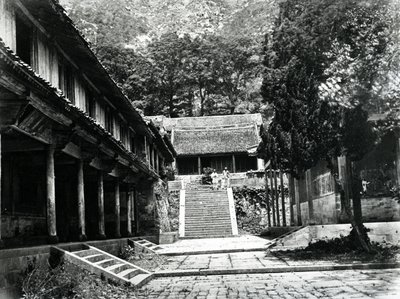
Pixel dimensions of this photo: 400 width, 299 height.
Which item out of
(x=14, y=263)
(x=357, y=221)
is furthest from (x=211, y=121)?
(x=14, y=263)

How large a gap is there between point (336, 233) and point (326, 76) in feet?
21.3

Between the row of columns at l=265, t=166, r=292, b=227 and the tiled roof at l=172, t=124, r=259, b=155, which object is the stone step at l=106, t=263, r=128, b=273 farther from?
the tiled roof at l=172, t=124, r=259, b=155

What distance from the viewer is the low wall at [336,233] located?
663 inches

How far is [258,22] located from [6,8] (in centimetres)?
6173

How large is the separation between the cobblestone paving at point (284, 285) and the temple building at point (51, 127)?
288 centimetres

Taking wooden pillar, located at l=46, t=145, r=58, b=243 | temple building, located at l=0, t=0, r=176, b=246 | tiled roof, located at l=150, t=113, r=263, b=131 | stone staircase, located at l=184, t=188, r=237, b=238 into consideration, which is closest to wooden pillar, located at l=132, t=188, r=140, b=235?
temple building, located at l=0, t=0, r=176, b=246

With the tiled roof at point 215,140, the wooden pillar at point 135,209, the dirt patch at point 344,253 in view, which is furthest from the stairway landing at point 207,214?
the dirt patch at point 344,253

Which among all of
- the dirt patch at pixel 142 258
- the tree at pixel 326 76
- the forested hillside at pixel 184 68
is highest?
the forested hillside at pixel 184 68

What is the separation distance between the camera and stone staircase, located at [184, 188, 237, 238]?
1267 inches

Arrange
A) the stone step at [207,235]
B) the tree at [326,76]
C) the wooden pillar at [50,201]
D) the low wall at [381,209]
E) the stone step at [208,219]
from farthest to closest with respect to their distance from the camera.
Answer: the stone step at [208,219] < the stone step at [207,235] < the low wall at [381,209] < the tree at [326,76] < the wooden pillar at [50,201]

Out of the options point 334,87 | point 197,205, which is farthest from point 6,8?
point 197,205

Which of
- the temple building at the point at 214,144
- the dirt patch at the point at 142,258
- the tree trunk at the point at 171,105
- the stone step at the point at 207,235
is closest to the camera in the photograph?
the dirt patch at the point at 142,258

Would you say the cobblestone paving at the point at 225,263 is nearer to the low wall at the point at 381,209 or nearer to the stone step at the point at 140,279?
the stone step at the point at 140,279

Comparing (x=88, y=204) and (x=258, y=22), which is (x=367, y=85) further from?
(x=258, y=22)
